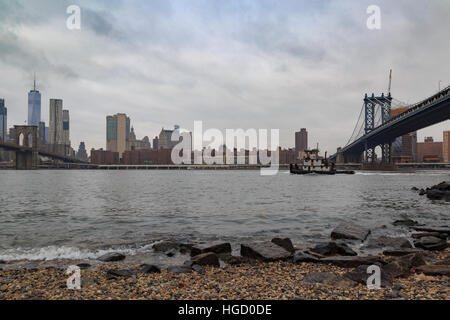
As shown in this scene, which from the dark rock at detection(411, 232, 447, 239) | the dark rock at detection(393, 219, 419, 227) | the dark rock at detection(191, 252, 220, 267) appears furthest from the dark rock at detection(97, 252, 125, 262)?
the dark rock at detection(393, 219, 419, 227)

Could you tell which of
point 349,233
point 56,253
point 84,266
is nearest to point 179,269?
point 84,266

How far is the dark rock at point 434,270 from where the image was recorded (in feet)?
23.3

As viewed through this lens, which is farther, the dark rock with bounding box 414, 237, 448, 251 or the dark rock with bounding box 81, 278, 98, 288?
the dark rock with bounding box 414, 237, 448, 251

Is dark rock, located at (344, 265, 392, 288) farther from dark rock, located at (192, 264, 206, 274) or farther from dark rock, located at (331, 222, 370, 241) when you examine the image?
dark rock, located at (331, 222, 370, 241)

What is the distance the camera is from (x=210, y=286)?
6.49 meters

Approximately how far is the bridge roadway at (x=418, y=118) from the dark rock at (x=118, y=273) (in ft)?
249

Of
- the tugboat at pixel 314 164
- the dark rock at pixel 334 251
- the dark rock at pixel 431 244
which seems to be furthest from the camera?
the tugboat at pixel 314 164

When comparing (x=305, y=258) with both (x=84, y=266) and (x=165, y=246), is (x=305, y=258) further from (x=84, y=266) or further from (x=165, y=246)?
(x=84, y=266)

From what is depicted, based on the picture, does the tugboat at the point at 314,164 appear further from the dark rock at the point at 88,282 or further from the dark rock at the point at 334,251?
the dark rock at the point at 88,282

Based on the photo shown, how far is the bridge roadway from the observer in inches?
2753

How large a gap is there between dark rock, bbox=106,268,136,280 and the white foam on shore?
8.44 ft

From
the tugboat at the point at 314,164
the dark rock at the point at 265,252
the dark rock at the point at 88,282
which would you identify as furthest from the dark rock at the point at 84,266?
the tugboat at the point at 314,164

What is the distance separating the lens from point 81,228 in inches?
605

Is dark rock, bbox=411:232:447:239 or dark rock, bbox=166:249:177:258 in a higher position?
dark rock, bbox=411:232:447:239
